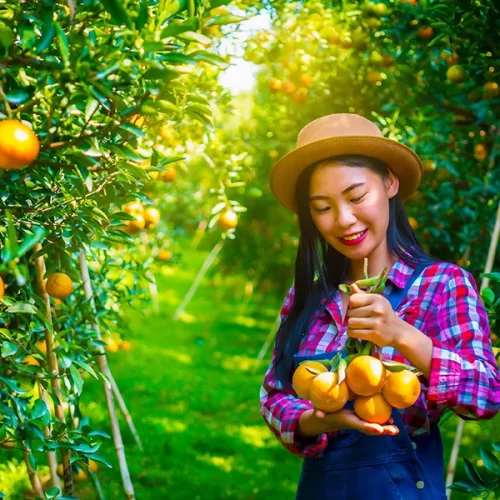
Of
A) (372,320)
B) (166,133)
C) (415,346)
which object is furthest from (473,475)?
(166,133)

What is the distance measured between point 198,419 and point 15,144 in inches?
170

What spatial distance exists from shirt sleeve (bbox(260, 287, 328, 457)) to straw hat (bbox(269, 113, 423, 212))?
0.50m

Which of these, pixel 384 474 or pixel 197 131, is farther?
pixel 197 131

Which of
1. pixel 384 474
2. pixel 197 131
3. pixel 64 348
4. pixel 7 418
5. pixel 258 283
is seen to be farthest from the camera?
pixel 258 283

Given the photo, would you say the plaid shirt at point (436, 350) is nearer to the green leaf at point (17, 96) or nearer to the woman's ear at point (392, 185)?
the woman's ear at point (392, 185)

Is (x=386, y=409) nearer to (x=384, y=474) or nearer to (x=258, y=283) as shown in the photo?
(x=384, y=474)

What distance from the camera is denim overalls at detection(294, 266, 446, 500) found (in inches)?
65.2

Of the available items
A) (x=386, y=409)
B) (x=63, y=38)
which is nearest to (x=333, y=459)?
(x=386, y=409)

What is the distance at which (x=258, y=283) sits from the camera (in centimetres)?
794

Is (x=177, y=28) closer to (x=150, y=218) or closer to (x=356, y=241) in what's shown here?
(x=356, y=241)

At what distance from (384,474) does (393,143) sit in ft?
2.66

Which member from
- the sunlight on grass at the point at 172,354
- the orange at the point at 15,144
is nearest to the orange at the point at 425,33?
the orange at the point at 15,144

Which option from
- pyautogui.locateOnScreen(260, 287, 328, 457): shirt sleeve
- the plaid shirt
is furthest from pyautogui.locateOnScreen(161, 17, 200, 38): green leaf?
pyautogui.locateOnScreen(260, 287, 328, 457): shirt sleeve

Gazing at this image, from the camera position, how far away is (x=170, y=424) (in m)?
5.19
